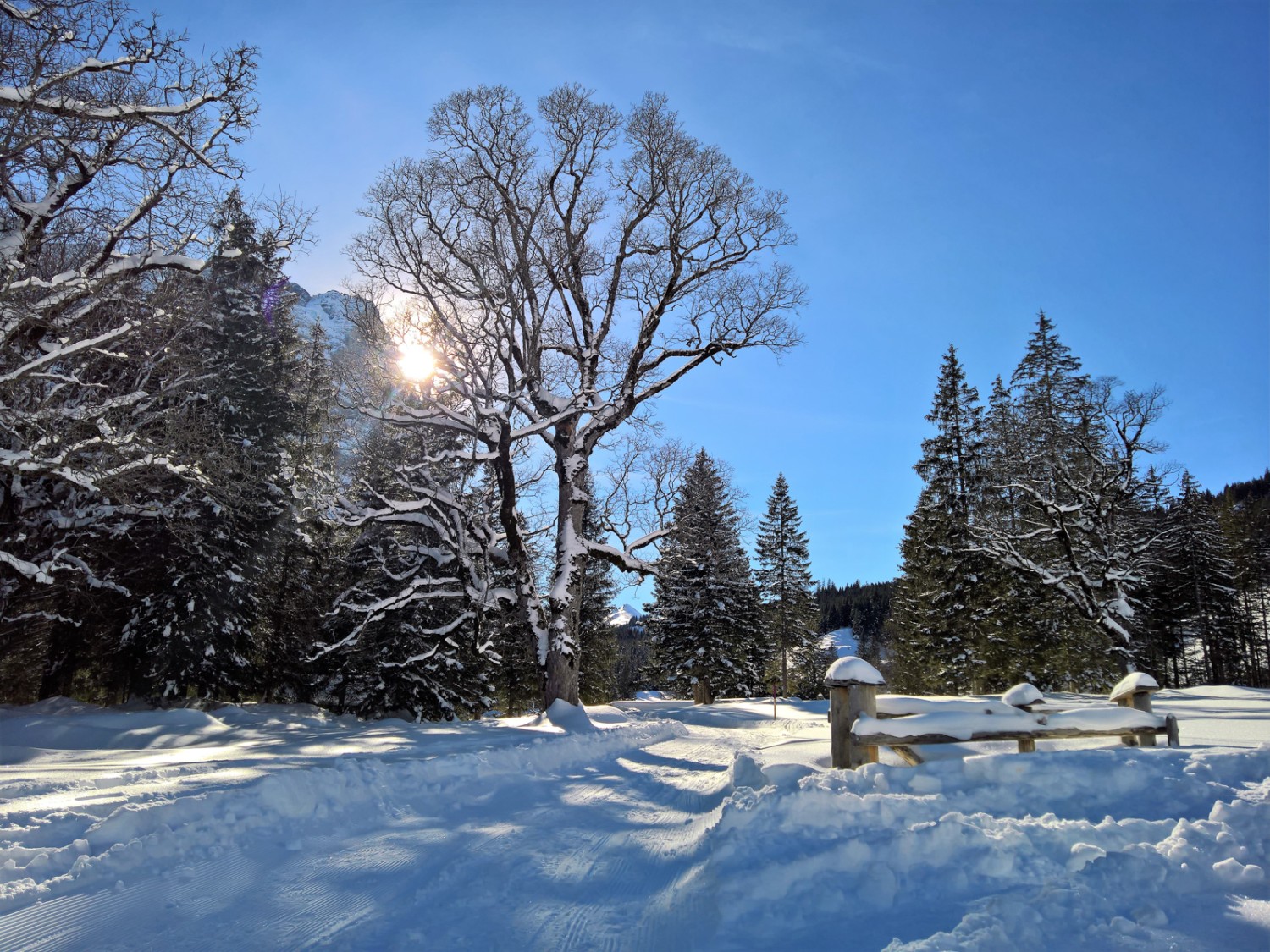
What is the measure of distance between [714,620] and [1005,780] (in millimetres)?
29570

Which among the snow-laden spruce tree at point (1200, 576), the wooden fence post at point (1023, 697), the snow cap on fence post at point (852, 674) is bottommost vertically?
the wooden fence post at point (1023, 697)

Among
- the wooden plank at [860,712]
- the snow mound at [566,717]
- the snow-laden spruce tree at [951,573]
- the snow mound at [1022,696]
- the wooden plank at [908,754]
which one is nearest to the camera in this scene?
the wooden plank at [908,754]

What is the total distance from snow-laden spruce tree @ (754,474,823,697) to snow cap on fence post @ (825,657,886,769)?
35.4 meters

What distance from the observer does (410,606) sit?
23906 mm

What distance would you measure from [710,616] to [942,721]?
93.4ft

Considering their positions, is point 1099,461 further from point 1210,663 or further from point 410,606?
point 1210,663

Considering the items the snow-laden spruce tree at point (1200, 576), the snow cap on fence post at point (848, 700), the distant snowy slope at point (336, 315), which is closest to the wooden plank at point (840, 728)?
the snow cap on fence post at point (848, 700)

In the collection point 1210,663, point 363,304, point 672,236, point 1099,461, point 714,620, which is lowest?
point 1210,663

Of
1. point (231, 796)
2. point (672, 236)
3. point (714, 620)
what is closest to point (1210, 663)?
point (714, 620)

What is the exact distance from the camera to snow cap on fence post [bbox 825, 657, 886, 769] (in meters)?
7.47

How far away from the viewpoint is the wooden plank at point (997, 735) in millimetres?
6977

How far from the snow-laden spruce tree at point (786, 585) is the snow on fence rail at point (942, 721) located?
1382 inches

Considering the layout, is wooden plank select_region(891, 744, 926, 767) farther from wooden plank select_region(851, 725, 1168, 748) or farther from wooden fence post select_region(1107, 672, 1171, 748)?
wooden fence post select_region(1107, 672, 1171, 748)

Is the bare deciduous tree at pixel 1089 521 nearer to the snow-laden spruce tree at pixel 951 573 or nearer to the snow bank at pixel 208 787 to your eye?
the snow-laden spruce tree at pixel 951 573
